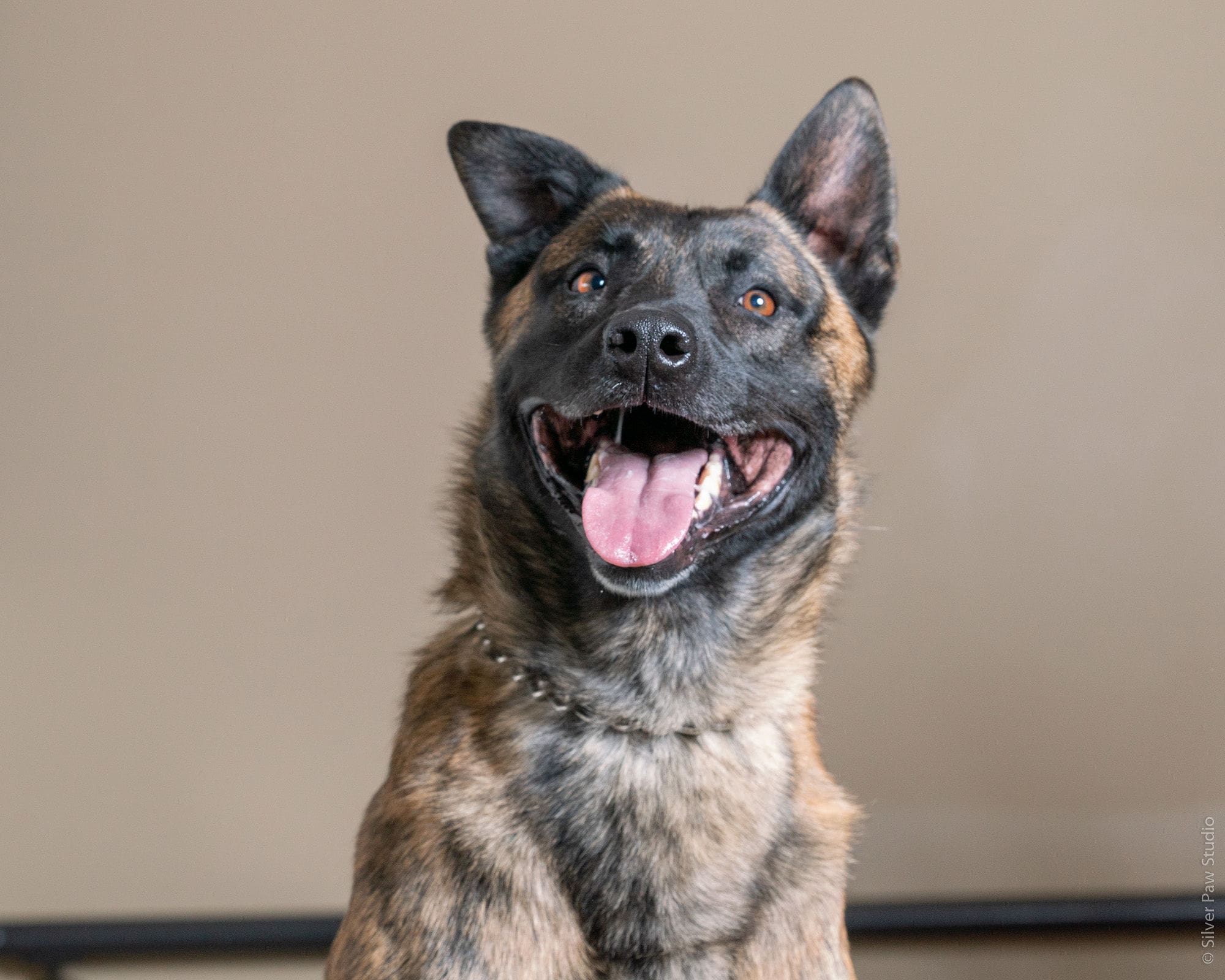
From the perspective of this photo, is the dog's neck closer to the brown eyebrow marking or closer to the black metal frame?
the brown eyebrow marking

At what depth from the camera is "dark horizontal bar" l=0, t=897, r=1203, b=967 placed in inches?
103

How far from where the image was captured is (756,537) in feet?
4.83

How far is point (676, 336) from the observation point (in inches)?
52.2

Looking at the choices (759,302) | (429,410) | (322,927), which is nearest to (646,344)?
(759,302)

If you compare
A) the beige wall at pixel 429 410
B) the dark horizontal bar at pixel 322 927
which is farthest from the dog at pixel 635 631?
the dark horizontal bar at pixel 322 927

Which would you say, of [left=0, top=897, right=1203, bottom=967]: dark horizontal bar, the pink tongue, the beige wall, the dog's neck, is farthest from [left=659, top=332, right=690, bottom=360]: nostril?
[left=0, top=897, right=1203, bottom=967]: dark horizontal bar

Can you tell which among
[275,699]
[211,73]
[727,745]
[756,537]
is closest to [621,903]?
[727,745]

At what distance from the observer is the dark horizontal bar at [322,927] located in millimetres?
2604

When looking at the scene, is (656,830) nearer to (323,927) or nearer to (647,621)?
(647,621)

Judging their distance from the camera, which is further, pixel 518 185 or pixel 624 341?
pixel 518 185

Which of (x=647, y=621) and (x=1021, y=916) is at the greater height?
(x=647, y=621)

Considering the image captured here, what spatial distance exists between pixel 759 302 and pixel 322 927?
1.80m

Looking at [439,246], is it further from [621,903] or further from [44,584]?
[621,903]

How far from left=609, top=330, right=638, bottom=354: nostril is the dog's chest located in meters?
0.47
